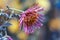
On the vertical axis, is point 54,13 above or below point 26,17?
above

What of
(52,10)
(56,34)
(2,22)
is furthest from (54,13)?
(2,22)

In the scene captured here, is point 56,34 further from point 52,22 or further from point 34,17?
point 34,17

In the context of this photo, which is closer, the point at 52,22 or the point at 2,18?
the point at 2,18

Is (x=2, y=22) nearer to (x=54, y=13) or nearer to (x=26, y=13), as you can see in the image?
(x=26, y=13)
